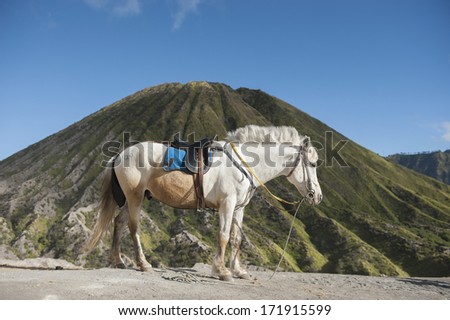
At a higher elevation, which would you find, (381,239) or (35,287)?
(35,287)

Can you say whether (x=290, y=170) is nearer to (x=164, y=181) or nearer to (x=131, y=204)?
(x=164, y=181)

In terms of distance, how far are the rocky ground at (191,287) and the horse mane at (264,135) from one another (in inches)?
155

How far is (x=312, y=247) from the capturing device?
264 feet

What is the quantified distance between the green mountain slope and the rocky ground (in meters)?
32.6

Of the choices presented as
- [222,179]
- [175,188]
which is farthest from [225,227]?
[175,188]

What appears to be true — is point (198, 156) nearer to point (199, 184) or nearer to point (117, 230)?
point (199, 184)

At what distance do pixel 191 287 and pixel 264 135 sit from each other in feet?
15.4

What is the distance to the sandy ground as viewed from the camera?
23.5ft

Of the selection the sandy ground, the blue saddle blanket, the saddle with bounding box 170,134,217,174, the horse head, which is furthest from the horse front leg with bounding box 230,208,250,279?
the blue saddle blanket

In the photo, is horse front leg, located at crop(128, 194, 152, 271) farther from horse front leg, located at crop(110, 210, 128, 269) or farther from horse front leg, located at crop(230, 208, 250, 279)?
horse front leg, located at crop(230, 208, 250, 279)

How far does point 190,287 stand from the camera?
828cm

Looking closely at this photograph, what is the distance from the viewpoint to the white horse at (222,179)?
31.1 feet

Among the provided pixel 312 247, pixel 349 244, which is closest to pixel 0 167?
pixel 312 247

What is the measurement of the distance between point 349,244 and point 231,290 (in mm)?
77994
